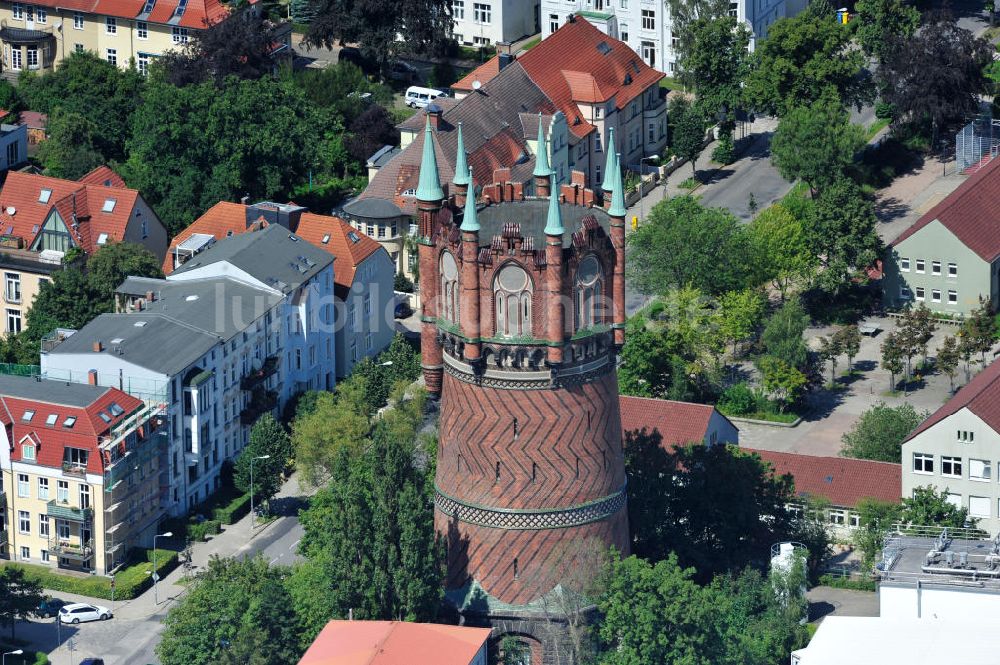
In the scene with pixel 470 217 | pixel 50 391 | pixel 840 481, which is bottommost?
pixel 840 481

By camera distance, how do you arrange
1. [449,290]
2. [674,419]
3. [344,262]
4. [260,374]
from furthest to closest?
[344,262]
[260,374]
[674,419]
[449,290]

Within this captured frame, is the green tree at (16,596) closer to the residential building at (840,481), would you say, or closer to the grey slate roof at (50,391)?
the grey slate roof at (50,391)

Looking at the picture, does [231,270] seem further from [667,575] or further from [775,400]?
[667,575]

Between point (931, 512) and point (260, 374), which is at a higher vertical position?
point (260, 374)

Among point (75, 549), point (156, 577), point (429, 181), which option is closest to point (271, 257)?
point (75, 549)

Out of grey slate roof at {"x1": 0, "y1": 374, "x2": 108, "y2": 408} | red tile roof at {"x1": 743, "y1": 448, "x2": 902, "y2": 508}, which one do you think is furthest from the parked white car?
red tile roof at {"x1": 743, "y1": 448, "x2": 902, "y2": 508}

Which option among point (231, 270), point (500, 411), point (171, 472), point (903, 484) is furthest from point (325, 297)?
point (500, 411)

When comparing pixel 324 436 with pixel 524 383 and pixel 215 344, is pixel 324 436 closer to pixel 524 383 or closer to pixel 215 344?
pixel 215 344
